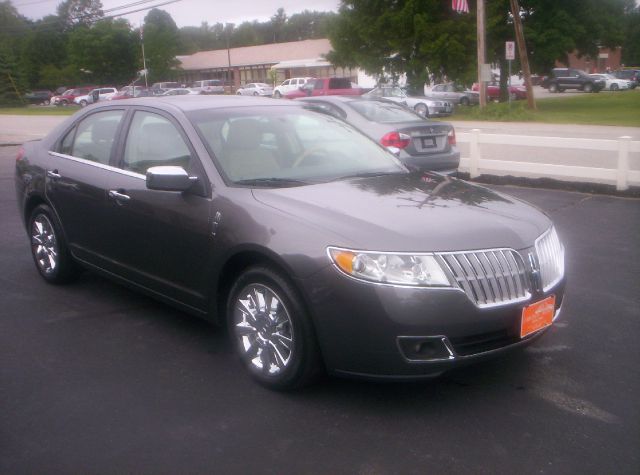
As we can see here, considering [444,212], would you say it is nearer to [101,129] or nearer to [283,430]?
[283,430]

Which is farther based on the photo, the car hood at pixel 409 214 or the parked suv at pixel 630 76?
the parked suv at pixel 630 76

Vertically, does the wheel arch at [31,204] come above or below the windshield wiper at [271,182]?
below

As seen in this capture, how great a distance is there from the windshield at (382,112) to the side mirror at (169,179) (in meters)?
6.93

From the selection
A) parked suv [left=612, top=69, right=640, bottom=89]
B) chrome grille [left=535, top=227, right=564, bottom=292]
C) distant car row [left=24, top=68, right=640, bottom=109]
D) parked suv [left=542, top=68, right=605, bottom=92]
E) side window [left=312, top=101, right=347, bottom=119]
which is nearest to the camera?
chrome grille [left=535, top=227, right=564, bottom=292]

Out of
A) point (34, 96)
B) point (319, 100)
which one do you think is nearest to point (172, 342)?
point (319, 100)

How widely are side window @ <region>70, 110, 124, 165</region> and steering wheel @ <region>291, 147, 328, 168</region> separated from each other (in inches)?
59.4

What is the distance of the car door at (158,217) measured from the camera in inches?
184

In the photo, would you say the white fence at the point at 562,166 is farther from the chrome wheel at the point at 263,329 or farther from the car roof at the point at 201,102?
Result: the chrome wheel at the point at 263,329

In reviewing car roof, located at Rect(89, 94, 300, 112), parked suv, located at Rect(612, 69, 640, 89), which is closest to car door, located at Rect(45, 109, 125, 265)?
car roof, located at Rect(89, 94, 300, 112)

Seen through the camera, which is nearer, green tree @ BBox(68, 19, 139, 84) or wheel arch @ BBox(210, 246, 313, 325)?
wheel arch @ BBox(210, 246, 313, 325)

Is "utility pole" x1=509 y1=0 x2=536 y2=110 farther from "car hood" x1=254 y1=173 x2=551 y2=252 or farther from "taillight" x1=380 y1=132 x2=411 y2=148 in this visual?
"car hood" x1=254 y1=173 x2=551 y2=252

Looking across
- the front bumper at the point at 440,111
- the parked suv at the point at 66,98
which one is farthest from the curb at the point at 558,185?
the parked suv at the point at 66,98

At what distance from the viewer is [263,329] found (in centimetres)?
427

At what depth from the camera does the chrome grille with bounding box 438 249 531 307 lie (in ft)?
12.3
